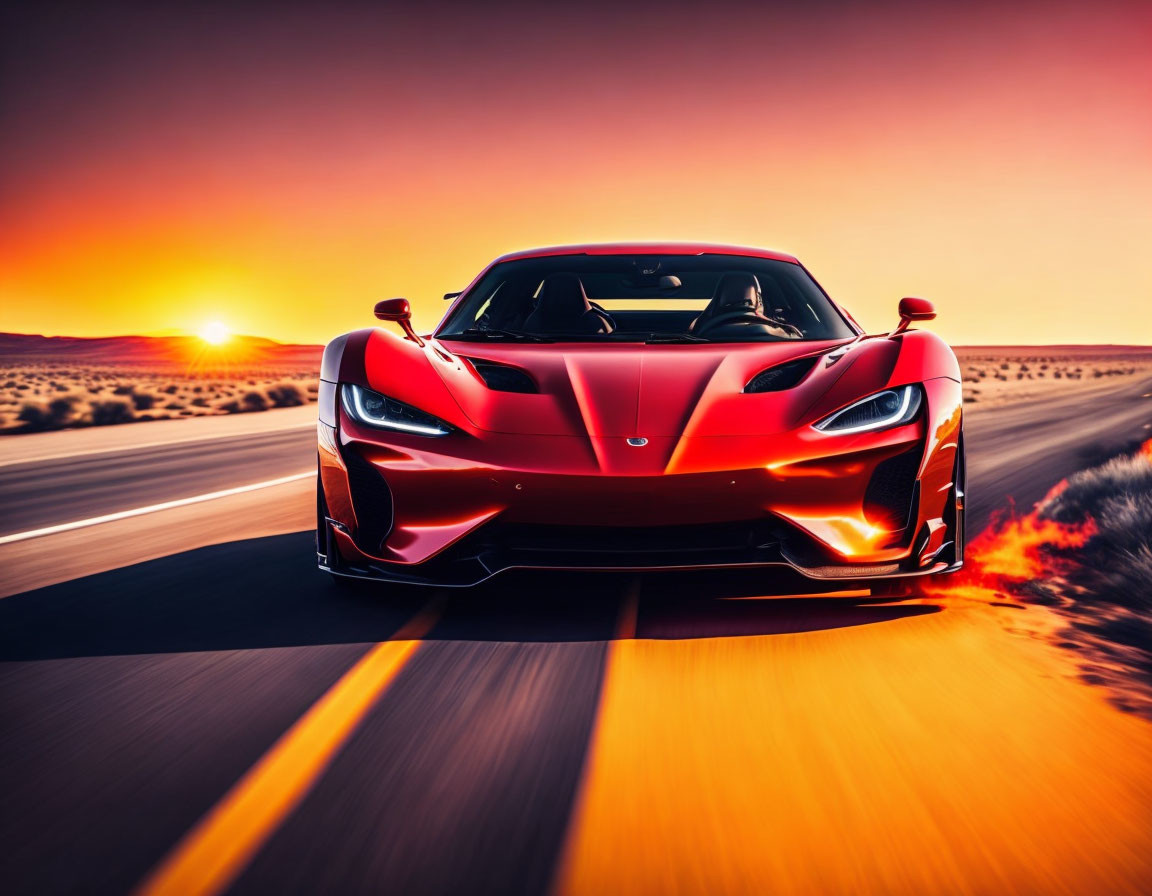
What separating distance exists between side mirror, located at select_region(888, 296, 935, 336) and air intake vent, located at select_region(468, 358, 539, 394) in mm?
1863

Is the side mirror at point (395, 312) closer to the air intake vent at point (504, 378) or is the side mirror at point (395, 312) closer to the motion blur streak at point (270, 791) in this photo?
the air intake vent at point (504, 378)

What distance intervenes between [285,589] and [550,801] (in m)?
2.70

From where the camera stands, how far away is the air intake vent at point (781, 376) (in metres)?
4.23

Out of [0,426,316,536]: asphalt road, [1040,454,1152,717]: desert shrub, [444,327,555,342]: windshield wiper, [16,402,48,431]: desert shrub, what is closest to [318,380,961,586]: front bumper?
[1040,454,1152,717]: desert shrub

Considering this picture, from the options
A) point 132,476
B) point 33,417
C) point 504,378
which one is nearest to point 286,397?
point 33,417

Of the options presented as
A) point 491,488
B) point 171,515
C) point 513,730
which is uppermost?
point 491,488

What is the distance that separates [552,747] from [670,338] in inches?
104

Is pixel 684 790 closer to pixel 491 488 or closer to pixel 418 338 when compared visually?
pixel 491 488

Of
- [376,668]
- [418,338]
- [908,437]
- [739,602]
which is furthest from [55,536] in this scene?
[908,437]

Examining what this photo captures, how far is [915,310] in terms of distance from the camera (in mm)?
5117

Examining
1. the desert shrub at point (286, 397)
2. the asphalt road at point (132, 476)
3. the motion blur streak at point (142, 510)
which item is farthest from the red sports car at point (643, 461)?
the desert shrub at point (286, 397)

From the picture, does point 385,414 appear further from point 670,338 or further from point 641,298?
point 641,298

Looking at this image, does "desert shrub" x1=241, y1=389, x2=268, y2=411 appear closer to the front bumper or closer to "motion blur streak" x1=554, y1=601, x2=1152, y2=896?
the front bumper

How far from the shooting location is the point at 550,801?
2.46 metres
